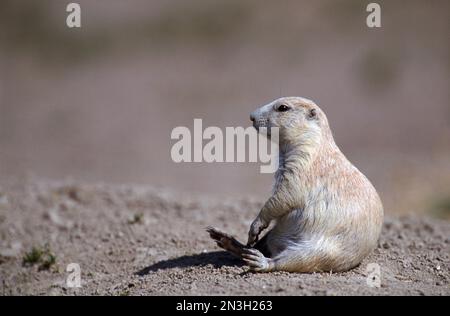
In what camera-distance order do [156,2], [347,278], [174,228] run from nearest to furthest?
[347,278] < [174,228] < [156,2]

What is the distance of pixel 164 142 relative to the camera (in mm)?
18156

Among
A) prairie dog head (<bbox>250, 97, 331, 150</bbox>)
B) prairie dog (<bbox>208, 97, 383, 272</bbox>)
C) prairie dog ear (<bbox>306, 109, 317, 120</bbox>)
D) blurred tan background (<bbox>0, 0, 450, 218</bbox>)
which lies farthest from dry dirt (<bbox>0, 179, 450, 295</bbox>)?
blurred tan background (<bbox>0, 0, 450, 218</bbox>)

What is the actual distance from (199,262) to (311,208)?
1.53m

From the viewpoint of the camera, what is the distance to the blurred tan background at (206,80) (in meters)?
16.5

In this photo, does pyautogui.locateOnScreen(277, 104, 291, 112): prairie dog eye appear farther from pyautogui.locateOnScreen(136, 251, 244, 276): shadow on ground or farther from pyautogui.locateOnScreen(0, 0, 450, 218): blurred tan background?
pyautogui.locateOnScreen(0, 0, 450, 218): blurred tan background

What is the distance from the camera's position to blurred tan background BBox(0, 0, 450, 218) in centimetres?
1648

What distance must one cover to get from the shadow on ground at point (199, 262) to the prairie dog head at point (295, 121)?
4.46ft

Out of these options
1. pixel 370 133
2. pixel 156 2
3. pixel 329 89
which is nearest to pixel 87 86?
pixel 156 2

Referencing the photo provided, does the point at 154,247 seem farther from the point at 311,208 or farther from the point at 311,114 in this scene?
the point at 311,114

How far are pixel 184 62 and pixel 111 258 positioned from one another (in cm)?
1476

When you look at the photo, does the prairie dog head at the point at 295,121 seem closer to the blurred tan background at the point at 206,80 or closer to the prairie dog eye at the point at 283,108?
the prairie dog eye at the point at 283,108

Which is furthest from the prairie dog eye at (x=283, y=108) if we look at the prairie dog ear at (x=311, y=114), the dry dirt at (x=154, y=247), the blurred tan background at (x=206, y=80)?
the blurred tan background at (x=206, y=80)
